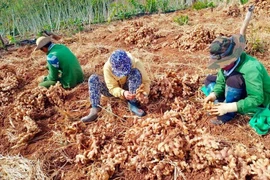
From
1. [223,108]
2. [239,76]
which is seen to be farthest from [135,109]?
[239,76]

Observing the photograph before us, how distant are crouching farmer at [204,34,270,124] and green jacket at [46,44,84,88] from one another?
2.11 m

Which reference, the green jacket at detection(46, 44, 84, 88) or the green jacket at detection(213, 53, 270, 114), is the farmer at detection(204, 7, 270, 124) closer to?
the green jacket at detection(213, 53, 270, 114)

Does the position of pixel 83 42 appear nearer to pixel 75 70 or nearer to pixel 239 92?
pixel 75 70

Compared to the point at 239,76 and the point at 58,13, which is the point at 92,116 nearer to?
the point at 239,76

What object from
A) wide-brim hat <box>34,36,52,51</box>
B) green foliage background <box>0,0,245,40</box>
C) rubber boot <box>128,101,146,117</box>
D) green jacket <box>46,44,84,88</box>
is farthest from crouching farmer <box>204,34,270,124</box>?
green foliage background <box>0,0,245,40</box>

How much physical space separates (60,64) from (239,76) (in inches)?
95.8

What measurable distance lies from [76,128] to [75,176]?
1.78ft

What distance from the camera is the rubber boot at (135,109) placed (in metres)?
3.09

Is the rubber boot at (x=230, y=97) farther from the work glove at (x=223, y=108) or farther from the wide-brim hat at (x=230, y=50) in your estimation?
the wide-brim hat at (x=230, y=50)

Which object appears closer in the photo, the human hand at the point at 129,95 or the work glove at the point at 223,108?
the work glove at the point at 223,108

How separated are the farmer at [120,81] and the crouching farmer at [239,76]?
2.70ft

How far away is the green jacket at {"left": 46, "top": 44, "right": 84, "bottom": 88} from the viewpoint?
373 centimetres

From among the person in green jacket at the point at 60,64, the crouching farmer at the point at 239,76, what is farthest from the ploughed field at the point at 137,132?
the crouching farmer at the point at 239,76

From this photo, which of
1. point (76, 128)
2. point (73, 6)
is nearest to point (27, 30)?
point (73, 6)
